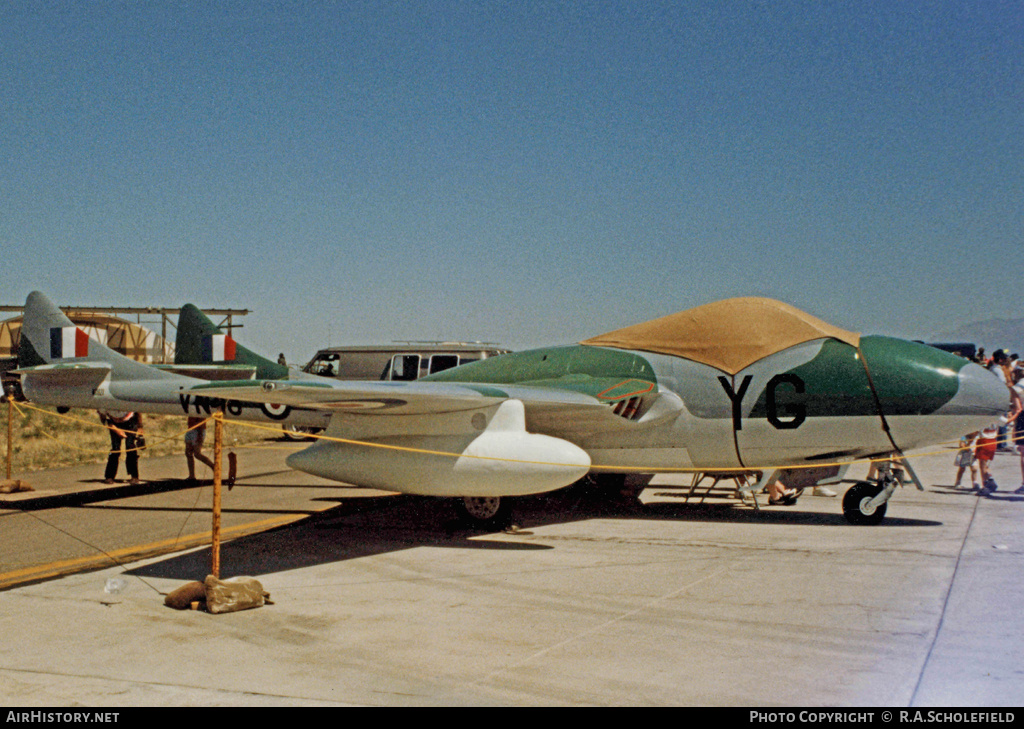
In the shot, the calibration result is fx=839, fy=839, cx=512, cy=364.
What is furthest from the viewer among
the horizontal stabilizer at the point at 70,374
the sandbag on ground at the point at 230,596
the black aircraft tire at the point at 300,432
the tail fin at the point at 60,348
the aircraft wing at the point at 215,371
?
the aircraft wing at the point at 215,371

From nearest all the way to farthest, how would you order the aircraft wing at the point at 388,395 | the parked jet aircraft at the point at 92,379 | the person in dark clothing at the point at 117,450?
the aircraft wing at the point at 388,395 → the parked jet aircraft at the point at 92,379 → the person in dark clothing at the point at 117,450

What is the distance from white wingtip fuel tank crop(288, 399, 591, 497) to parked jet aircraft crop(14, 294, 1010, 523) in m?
0.02

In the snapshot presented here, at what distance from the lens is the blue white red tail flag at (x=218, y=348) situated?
1539cm

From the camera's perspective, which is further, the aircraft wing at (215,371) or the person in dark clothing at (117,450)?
the aircraft wing at (215,371)

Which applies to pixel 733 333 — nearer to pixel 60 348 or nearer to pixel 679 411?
pixel 679 411

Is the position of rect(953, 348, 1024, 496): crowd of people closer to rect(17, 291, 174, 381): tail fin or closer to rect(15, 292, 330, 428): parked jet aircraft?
rect(15, 292, 330, 428): parked jet aircraft

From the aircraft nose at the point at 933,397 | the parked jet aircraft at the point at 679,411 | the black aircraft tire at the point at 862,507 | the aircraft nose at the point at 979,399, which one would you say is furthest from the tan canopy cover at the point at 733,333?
the black aircraft tire at the point at 862,507

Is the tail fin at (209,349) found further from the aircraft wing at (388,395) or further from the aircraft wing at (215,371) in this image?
the aircraft wing at (388,395)

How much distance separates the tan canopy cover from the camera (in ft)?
33.6

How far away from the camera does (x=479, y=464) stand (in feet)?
30.1

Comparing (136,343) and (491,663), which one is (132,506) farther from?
(136,343)

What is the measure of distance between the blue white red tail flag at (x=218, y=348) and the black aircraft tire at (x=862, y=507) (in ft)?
35.1

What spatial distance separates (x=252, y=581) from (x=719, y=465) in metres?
6.01

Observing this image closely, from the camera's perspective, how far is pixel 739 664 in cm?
518
